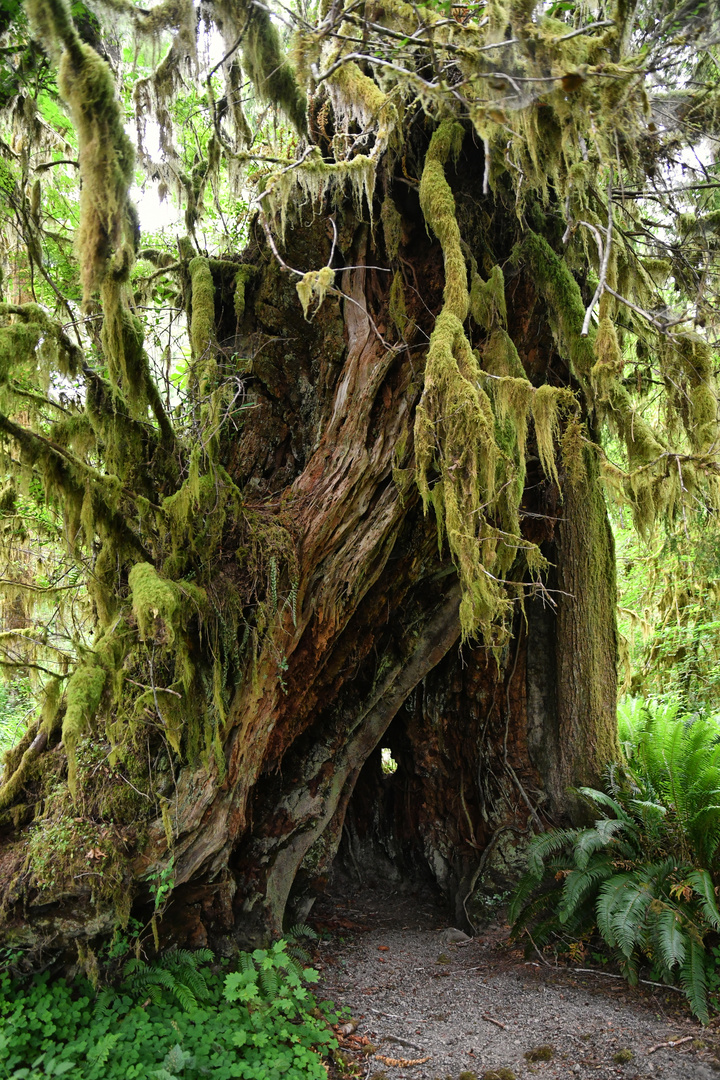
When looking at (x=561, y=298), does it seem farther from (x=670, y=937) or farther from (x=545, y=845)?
(x=670, y=937)

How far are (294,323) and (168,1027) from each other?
450cm

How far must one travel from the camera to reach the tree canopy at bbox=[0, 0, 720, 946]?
11.1ft

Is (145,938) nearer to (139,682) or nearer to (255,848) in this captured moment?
(255,848)

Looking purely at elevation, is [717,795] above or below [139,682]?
below

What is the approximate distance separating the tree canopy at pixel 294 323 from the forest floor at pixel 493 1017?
160cm

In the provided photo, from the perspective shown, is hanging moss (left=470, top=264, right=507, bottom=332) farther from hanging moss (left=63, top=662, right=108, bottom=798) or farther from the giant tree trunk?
hanging moss (left=63, top=662, right=108, bottom=798)

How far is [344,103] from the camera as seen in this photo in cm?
405

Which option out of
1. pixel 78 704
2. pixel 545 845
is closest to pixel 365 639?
pixel 545 845

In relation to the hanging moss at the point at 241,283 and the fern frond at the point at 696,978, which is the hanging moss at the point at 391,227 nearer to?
the hanging moss at the point at 241,283

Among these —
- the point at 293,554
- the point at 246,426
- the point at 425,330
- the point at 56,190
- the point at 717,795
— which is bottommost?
the point at 717,795

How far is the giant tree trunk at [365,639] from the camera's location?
13.8 feet

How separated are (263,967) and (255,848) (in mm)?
771

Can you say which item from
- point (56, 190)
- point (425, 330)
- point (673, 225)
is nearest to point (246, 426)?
point (425, 330)

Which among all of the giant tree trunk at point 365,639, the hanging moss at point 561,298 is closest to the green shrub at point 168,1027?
the giant tree trunk at point 365,639
